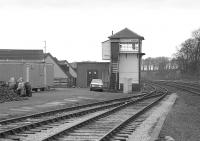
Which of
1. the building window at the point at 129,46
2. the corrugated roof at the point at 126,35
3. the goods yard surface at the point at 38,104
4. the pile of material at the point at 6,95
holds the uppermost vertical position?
the corrugated roof at the point at 126,35

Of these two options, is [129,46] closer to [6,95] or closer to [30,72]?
[30,72]

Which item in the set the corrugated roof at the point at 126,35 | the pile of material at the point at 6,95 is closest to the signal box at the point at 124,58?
the corrugated roof at the point at 126,35

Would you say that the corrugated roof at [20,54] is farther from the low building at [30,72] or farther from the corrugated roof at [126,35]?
the low building at [30,72]

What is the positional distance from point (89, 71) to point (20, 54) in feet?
101

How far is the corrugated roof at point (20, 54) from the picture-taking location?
86000mm

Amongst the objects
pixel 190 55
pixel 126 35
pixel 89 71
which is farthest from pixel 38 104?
pixel 190 55

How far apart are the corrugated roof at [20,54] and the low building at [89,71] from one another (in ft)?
84.6

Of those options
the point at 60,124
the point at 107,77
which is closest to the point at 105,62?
the point at 107,77

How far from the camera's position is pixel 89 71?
200 feet

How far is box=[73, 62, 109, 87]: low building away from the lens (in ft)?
199

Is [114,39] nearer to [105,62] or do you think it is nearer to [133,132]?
[105,62]

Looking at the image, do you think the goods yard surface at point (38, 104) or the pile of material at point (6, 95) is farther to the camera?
the pile of material at point (6, 95)

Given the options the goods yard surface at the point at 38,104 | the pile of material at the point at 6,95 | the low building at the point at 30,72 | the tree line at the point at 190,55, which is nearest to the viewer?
the goods yard surface at the point at 38,104

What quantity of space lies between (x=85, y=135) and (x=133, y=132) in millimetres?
1725
